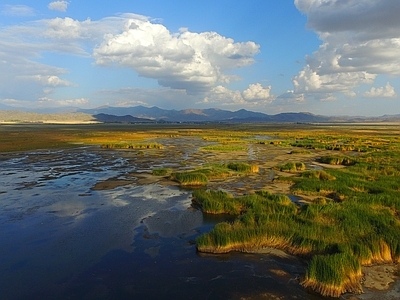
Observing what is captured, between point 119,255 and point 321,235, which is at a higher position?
point 321,235

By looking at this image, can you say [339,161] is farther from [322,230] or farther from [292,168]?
[322,230]

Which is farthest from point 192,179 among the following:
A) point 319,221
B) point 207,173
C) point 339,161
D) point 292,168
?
point 339,161

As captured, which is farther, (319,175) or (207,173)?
(207,173)

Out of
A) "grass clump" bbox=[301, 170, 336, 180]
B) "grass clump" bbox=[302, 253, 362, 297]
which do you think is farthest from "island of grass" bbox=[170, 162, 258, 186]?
"grass clump" bbox=[302, 253, 362, 297]

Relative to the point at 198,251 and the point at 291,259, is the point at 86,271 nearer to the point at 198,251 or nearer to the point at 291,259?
the point at 198,251

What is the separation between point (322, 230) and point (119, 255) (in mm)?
8554

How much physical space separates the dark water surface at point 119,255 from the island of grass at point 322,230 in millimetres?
748

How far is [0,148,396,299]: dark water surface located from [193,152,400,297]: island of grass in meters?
0.75

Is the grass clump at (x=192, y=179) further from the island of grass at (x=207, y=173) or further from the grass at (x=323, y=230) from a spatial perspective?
the grass at (x=323, y=230)

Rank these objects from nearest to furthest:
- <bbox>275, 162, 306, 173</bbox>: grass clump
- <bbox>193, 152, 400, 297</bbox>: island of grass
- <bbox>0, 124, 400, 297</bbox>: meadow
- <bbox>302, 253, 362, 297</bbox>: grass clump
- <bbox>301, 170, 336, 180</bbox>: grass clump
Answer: <bbox>302, 253, 362, 297</bbox>: grass clump < <bbox>193, 152, 400, 297</bbox>: island of grass < <bbox>0, 124, 400, 297</bbox>: meadow < <bbox>301, 170, 336, 180</bbox>: grass clump < <bbox>275, 162, 306, 173</bbox>: grass clump

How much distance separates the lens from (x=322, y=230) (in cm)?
1403

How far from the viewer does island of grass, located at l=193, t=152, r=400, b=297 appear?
1053 centimetres

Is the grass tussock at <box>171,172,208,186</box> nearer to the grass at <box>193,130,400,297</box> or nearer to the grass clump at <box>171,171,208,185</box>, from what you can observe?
the grass clump at <box>171,171,208,185</box>

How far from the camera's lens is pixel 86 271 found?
11562 millimetres
